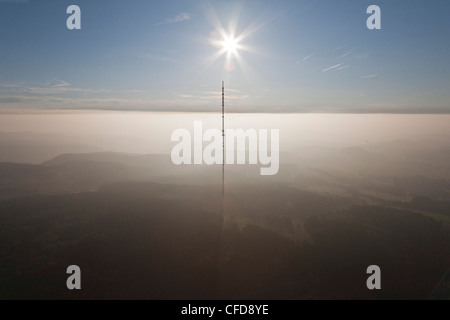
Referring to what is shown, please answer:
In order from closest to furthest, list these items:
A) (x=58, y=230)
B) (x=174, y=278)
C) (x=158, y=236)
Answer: (x=174, y=278) < (x=158, y=236) < (x=58, y=230)

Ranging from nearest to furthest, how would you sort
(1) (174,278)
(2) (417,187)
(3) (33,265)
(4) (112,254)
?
(1) (174,278), (3) (33,265), (4) (112,254), (2) (417,187)

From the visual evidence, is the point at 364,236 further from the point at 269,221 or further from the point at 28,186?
the point at 28,186

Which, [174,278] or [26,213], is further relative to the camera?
[26,213]

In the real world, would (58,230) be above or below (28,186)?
below

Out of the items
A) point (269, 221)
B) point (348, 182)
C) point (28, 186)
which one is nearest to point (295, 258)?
point (269, 221)

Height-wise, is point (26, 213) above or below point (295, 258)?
above

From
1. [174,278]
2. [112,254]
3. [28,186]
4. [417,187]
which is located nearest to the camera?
[174,278]

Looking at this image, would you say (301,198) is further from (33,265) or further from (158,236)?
(33,265)

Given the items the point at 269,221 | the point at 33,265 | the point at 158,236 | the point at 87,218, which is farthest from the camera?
the point at 269,221
